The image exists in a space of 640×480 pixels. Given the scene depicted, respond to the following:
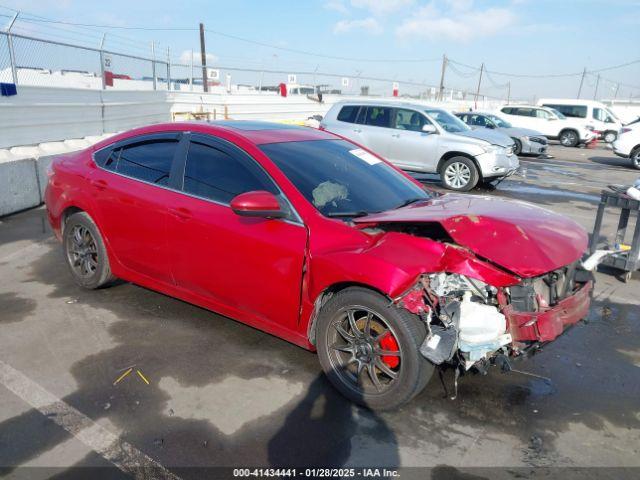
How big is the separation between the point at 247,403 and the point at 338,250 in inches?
43.3

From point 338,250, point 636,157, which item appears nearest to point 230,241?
point 338,250

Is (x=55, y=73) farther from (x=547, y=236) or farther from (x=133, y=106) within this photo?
(x=547, y=236)

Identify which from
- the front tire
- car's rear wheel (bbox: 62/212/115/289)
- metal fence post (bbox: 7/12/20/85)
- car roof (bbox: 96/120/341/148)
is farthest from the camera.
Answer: the front tire

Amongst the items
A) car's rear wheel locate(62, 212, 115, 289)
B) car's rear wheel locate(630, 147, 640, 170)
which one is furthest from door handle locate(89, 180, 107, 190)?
car's rear wheel locate(630, 147, 640, 170)

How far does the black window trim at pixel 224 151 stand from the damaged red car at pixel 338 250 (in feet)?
0.04

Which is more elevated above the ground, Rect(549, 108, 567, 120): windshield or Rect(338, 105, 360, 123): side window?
Rect(549, 108, 567, 120): windshield

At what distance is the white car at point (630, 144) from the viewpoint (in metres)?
16.1

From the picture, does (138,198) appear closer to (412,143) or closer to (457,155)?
(412,143)

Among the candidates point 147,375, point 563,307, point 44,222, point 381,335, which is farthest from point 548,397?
point 44,222

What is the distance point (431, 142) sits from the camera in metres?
10.9

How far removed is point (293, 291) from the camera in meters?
3.27

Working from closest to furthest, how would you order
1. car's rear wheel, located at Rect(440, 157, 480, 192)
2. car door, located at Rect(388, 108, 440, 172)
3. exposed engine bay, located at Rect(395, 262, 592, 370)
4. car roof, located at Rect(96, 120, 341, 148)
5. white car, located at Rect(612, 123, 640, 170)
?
exposed engine bay, located at Rect(395, 262, 592, 370) < car roof, located at Rect(96, 120, 341, 148) < car's rear wheel, located at Rect(440, 157, 480, 192) < car door, located at Rect(388, 108, 440, 172) < white car, located at Rect(612, 123, 640, 170)

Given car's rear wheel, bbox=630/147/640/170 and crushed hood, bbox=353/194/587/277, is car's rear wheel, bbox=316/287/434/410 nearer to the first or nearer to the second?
crushed hood, bbox=353/194/587/277

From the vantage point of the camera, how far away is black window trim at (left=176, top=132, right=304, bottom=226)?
331 centimetres
